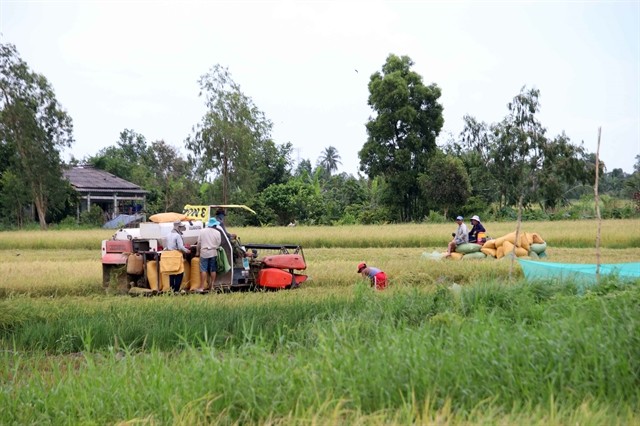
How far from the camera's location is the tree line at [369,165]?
41.1 meters

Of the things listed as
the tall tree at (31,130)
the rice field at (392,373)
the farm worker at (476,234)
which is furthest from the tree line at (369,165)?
the rice field at (392,373)

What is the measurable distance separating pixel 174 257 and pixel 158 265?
0.43 m

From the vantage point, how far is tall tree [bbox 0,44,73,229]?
4069 cm

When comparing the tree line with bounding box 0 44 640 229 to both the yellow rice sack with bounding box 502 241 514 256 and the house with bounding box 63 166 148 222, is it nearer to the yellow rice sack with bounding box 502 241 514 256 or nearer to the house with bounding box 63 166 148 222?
the house with bounding box 63 166 148 222

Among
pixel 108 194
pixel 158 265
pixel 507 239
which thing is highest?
pixel 108 194

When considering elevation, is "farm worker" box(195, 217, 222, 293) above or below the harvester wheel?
above

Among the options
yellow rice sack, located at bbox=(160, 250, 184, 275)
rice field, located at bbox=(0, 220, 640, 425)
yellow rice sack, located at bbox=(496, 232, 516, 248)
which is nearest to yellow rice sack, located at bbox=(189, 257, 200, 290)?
yellow rice sack, located at bbox=(160, 250, 184, 275)

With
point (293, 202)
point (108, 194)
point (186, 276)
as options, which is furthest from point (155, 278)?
point (108, 194)

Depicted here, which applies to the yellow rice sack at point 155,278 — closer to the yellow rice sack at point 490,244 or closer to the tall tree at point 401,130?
the yellow rice sack at point 490,244

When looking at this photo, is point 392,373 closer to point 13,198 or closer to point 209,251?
point 209,251

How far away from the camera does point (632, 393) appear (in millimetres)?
4902

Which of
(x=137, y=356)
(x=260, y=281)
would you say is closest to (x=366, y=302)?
(x=137, y=356)

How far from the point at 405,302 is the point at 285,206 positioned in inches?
1429

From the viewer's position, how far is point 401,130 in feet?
143
